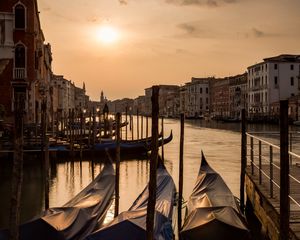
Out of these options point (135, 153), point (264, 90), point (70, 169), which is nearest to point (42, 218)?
point (70, 169)

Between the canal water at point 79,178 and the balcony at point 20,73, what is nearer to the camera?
the canal water at point 79,178

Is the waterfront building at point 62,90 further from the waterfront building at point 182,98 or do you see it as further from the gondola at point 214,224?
the gondola at point 214,224

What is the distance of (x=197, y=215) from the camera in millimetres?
6328

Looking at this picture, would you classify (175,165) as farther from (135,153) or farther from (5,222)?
(5,222)

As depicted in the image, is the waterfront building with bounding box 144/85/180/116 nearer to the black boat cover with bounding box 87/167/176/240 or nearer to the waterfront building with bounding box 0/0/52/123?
the waterfront building with bounding box 0/0/52/123

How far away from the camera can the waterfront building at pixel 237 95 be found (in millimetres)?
67088

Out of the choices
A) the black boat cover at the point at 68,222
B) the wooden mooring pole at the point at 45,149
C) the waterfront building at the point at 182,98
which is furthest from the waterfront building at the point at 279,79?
the black boat cover at the point at 68,222

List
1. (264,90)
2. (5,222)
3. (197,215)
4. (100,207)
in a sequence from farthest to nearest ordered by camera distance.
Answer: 1. (264,90)
2. (5,222)
3. (100,207)
4. (197,215)

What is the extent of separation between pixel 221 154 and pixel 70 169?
8.81m

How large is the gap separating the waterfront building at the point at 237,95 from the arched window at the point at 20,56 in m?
49.3

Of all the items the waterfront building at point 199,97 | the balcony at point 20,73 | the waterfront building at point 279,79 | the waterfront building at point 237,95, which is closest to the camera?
the balcony at point 20,73

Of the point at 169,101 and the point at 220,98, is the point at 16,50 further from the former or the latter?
the point at 169,101

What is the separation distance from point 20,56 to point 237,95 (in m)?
53.5

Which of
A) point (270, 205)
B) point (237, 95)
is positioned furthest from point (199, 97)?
point (270, 205)
